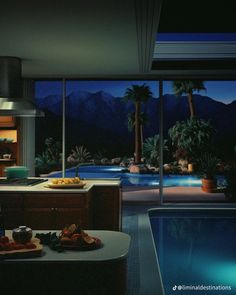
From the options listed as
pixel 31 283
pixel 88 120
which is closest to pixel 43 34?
pixel 31 283

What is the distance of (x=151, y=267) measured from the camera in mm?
4543

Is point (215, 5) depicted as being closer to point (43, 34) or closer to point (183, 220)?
point (43, 34)

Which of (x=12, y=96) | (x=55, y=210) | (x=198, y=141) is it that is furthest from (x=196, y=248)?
(x=198, y=141)

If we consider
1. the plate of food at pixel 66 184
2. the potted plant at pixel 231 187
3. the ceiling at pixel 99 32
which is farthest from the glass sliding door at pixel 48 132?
the plate of food at pixel 66 184

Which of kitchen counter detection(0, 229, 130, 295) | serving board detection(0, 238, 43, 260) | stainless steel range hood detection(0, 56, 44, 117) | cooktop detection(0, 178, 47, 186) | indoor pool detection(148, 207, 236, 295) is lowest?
indoor pool detection(148, 207, 236, 295)

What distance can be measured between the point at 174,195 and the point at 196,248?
5979 millimetres

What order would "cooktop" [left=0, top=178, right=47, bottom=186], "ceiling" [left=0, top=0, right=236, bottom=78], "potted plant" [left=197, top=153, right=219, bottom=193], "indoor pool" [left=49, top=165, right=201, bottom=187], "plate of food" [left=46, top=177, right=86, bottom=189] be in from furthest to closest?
"indoor pool" [left=49, top=165, right=201, bottom=187] → "potted plant" [left=197, top=153, right=219, bottom=193] → "cooktop" [left=0, top=178, right=47, bottom=186] → "plate of food" [left=46, top=177, right=86, bottom=189] → "ceiling" [left=0, top=0, right=236, bottom=78]

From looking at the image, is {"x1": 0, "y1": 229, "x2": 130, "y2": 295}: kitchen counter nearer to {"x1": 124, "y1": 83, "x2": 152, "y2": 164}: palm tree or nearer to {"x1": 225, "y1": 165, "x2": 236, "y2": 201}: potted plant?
{"x1": 225, "y1": 165, "x2": 236, "y2": 201}: potted plant

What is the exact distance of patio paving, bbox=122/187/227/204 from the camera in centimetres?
1086

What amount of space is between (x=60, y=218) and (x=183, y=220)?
388cm

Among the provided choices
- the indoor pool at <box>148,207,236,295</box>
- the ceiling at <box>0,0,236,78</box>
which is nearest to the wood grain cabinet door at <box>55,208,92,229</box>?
the indoor pool at <box>148,207,236,295</box>

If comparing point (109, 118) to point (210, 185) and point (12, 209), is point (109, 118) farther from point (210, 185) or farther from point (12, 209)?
point (12, 209)

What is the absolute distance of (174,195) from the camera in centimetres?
1193

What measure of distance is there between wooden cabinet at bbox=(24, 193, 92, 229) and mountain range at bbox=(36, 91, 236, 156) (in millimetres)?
19326
